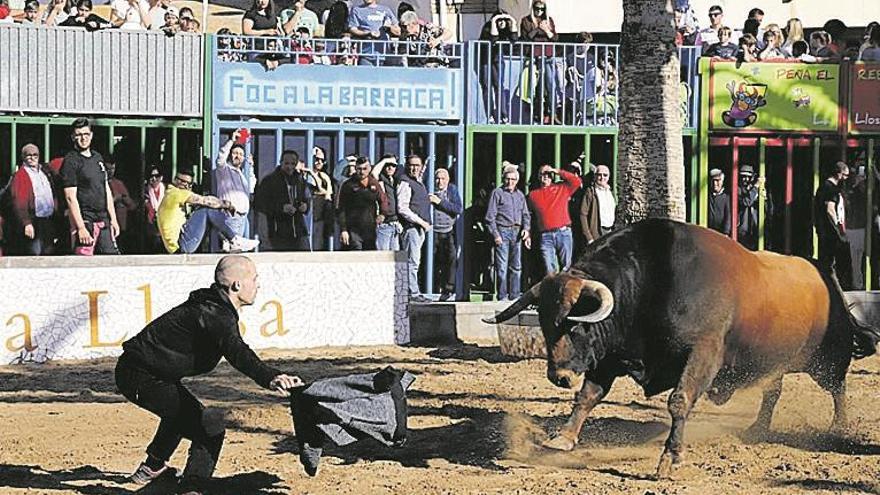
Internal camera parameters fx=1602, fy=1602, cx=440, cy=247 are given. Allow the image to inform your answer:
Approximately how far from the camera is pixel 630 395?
12.9 meters

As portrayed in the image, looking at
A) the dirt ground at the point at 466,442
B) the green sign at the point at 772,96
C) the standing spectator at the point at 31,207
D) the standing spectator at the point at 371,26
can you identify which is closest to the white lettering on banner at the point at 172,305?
the dirt ground at the point at 466,442

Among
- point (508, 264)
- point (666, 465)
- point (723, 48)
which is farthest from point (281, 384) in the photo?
point (723, 48)

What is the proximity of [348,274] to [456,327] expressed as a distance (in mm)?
1324

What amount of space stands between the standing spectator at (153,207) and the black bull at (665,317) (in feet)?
26.8

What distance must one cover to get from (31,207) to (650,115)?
20.7ft

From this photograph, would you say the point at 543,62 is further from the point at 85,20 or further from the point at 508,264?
the point at 85,20

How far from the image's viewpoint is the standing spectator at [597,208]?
698 inches

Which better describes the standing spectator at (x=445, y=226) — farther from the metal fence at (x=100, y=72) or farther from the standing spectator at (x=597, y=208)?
the metal fence at (x=100, y=72)

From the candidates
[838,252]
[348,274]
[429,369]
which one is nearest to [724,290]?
[429,369]

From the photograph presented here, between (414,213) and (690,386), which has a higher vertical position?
(414,213)

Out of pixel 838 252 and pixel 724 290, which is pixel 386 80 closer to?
pixel 838 252

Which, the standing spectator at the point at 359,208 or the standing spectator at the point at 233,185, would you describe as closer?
the standing spectator at the point at 233,185

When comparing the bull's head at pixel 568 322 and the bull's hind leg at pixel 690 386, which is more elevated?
the bull's head at pixel 568 322

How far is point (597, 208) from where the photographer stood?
1780 cm
